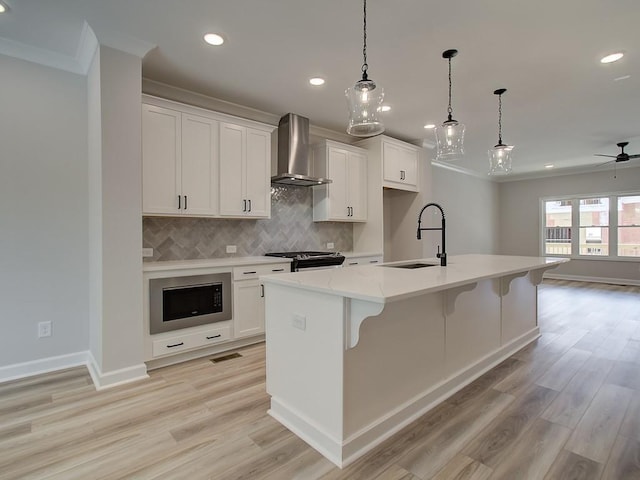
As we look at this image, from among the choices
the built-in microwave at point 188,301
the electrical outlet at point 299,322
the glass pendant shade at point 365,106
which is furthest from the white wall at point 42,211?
the glass pendant shade at point 365,106

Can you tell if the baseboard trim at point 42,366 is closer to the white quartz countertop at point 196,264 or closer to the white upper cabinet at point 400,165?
the white quartz countertop at point 196,264

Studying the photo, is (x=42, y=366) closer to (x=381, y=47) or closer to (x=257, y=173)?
(x=257, y=173)

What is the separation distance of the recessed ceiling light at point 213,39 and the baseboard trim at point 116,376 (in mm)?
2690

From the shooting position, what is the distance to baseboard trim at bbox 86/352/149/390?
2590 millimetres

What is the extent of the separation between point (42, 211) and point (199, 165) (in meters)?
1.37

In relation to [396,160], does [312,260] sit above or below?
below

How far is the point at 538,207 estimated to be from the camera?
8688mm

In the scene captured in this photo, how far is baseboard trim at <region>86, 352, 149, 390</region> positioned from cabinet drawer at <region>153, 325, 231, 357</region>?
0.19 metres

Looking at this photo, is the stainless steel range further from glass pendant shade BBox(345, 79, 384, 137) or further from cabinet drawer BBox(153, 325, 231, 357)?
glass pendant shade BBox(345, 79, 384, 137)

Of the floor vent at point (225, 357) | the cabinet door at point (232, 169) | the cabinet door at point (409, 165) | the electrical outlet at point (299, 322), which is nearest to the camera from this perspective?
the electrical outlet at point (299, 322)

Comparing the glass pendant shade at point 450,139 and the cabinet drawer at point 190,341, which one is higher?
the glass pendant shade at point 450,139

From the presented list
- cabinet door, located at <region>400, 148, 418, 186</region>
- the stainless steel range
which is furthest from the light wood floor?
cabinet door, located at <region>400, 148, 418, 186</region>

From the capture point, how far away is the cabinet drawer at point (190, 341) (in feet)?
9.73

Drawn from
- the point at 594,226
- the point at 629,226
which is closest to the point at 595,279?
the point at 594,226
